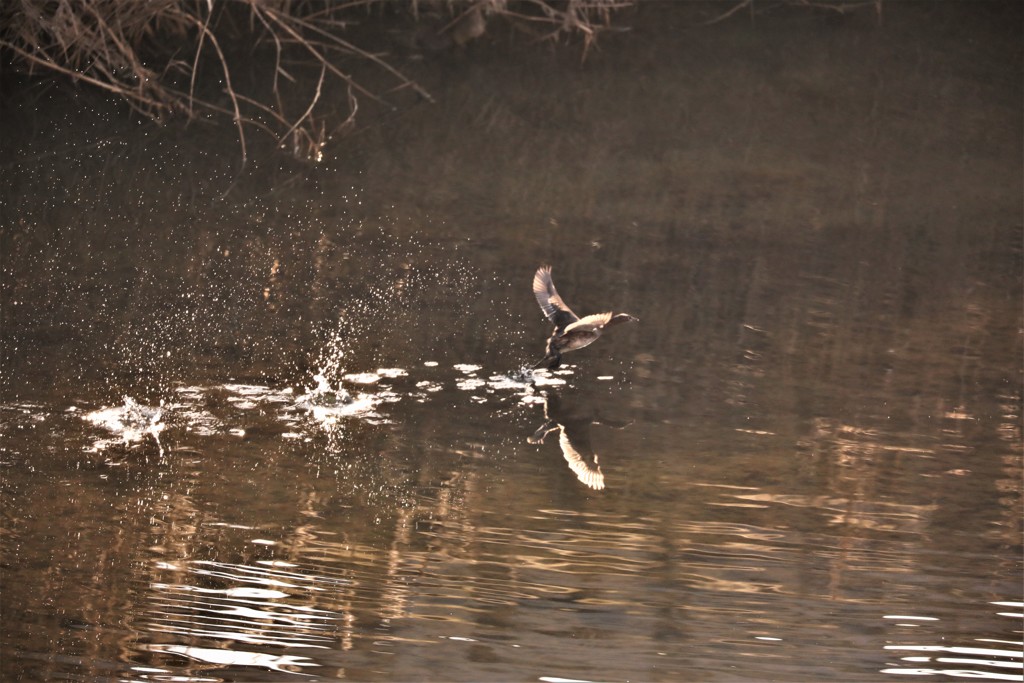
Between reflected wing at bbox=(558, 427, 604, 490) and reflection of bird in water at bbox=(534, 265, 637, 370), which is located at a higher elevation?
reflection of bird in water at bbox=(534, 265, 637, 370)

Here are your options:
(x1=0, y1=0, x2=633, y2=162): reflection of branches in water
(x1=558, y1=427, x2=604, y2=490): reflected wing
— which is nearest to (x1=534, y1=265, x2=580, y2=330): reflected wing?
(x1=558, y1=427, x2=604, y2=490): reflected wing

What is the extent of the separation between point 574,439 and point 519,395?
0.77 ft

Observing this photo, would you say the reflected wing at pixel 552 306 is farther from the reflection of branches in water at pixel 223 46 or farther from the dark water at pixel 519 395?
the reflection of branches in water at pixel 223 46

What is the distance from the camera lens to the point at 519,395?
2.85 meters

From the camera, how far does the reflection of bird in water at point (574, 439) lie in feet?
8.27

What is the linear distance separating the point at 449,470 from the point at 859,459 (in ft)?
3.02

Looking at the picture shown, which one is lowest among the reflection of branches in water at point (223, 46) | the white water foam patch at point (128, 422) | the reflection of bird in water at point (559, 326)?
the white water foam patch at point (128, 422)

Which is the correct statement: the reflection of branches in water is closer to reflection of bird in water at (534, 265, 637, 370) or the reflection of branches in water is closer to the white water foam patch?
reflection of bird in water at (534, 265, 637, 370)

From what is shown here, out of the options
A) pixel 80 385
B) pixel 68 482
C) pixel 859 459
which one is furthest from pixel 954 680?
pixel 80 385

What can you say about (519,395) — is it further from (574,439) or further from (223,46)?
(223,46)

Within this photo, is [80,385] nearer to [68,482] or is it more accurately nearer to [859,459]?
[68,482]

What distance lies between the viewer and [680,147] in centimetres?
441

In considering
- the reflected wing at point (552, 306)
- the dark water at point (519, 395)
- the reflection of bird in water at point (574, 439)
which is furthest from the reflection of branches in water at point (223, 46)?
the reflection of bird in water at point (574, 439)

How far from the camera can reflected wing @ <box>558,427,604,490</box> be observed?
2490 mm
